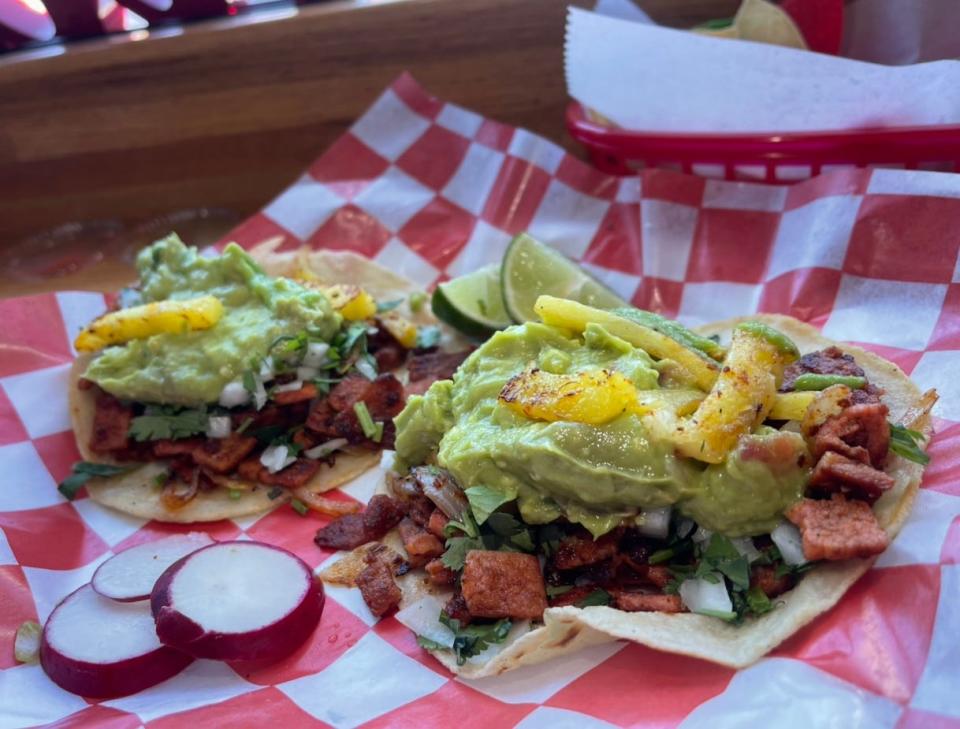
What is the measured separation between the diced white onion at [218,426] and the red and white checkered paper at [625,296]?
330 millimetres

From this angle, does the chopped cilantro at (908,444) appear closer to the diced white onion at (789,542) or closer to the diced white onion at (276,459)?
the diced white onion at (789,542)

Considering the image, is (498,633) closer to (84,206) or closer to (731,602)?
(731,602)

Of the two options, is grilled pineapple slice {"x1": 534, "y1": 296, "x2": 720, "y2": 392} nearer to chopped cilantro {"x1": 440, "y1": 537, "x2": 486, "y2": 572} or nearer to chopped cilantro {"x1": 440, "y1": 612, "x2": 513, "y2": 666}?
chopped cilantro {"x1": 440, "y1": 537, "x2": 486, "y2": 572}

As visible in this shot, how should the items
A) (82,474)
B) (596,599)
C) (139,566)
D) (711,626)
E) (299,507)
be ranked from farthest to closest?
(82,474) → (299,507) → (139,566) → (596,599) → (711,626)

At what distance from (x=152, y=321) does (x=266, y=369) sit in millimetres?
460

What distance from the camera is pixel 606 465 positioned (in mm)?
2324

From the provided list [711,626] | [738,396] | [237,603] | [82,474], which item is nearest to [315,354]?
[82,474]

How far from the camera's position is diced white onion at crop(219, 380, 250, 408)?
3.28 m

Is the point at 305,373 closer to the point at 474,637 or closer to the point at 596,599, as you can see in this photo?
the point at 474,637

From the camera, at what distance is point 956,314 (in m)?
2.75

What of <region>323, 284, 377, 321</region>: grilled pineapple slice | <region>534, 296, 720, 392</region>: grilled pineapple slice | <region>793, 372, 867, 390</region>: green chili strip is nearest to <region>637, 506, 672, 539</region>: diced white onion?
<region>534, 296, 720, 392</region>: grilled pineapple slice

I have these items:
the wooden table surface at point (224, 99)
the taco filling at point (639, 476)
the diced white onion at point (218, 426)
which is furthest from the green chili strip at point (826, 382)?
the wooden table surface at point (224, 99)

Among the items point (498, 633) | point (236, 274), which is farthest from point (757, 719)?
point (236, 274)

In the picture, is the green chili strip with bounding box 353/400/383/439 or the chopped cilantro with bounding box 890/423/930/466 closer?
the chopped cilantro with bounding box 890/423/930/466
